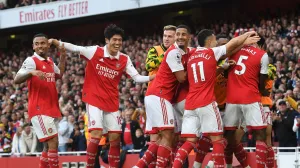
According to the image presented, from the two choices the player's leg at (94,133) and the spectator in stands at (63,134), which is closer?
the player's leg at (94,133)

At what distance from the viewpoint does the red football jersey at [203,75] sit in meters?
12.9

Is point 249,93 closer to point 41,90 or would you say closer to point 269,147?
point 269,147

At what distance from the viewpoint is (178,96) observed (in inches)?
548

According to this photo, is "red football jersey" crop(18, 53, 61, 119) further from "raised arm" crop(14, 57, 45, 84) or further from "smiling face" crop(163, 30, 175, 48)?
"smiling face" crop(163, 30, 175, 48)

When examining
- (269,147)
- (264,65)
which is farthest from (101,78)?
(269,147)

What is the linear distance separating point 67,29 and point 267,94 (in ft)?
85.3

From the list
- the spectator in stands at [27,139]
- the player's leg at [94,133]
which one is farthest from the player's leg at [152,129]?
the spectator in stands at [27,139]

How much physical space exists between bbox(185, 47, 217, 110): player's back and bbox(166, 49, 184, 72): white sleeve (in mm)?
201

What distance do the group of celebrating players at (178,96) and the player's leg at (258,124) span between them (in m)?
0.02

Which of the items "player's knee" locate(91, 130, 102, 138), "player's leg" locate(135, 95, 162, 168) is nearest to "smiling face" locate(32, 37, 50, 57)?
"player's knee" locate(91, 130, 102, 138)

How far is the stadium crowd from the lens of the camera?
1953 cm

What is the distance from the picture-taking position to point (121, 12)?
3244 centimetres

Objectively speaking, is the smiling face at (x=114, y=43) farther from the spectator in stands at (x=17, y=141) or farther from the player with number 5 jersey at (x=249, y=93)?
the spectator in stands at (x=17, y=141)

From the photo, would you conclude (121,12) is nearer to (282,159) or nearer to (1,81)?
(1,81)
